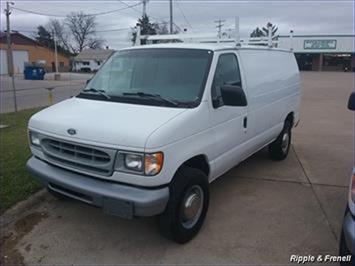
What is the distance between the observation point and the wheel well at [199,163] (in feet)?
13.0

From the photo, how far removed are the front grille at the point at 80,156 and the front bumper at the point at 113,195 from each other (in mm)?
122

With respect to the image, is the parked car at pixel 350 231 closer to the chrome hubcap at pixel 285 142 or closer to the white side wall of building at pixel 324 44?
the chrome hubcap at pixel 285 142

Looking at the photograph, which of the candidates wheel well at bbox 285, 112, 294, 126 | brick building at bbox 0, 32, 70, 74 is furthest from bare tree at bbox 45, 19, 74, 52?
wheel well at bbox 285, 112, 294, 126

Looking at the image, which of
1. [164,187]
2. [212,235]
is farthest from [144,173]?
[212,235]

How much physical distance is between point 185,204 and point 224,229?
67 cm

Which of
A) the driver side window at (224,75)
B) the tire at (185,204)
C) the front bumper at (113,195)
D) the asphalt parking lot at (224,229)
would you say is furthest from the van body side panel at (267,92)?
the front bumper at (113,195)

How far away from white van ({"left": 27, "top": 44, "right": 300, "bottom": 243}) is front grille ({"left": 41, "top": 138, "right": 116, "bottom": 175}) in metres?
0.01

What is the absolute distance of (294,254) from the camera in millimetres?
3719

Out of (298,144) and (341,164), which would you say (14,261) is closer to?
(341,164)

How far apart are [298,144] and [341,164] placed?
1637 mm

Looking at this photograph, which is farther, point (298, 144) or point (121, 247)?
point (298, 144)

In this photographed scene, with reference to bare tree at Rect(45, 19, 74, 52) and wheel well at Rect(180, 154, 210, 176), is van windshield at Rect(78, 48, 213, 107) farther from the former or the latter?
bare tree at Rect(45, 19, 74, 52)

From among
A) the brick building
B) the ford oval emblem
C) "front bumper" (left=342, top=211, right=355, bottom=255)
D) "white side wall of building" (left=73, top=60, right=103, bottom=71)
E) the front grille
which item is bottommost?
"front bumper" (left=342, top=211, right=355, bottom=255)

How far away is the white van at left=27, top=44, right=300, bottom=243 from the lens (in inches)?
132
